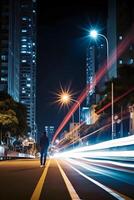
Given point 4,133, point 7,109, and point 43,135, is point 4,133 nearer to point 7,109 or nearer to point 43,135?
point 7,109

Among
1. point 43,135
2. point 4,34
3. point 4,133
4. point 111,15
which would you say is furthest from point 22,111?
point 4,34

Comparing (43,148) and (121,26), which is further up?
(121,26)

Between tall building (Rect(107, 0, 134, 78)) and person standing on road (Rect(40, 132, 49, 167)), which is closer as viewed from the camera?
person standing on road (Rect(40, 132, 49, 167))

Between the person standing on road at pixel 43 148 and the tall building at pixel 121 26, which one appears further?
the tall building at pixel 121 26

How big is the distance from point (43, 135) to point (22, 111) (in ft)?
245

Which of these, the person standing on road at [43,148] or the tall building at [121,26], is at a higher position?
the tall building at [121,26]

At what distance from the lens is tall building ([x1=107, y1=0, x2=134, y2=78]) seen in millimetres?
144625

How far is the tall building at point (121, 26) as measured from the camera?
145 m

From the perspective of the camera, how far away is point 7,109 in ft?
301

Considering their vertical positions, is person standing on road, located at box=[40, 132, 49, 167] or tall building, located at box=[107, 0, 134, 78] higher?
tall building, located at box=[107, 0, 134, 78]

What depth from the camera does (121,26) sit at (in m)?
149

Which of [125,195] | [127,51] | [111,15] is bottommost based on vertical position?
[125,195]

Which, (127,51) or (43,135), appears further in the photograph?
(127,51)

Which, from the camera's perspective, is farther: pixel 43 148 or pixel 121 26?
pixel 121 26
